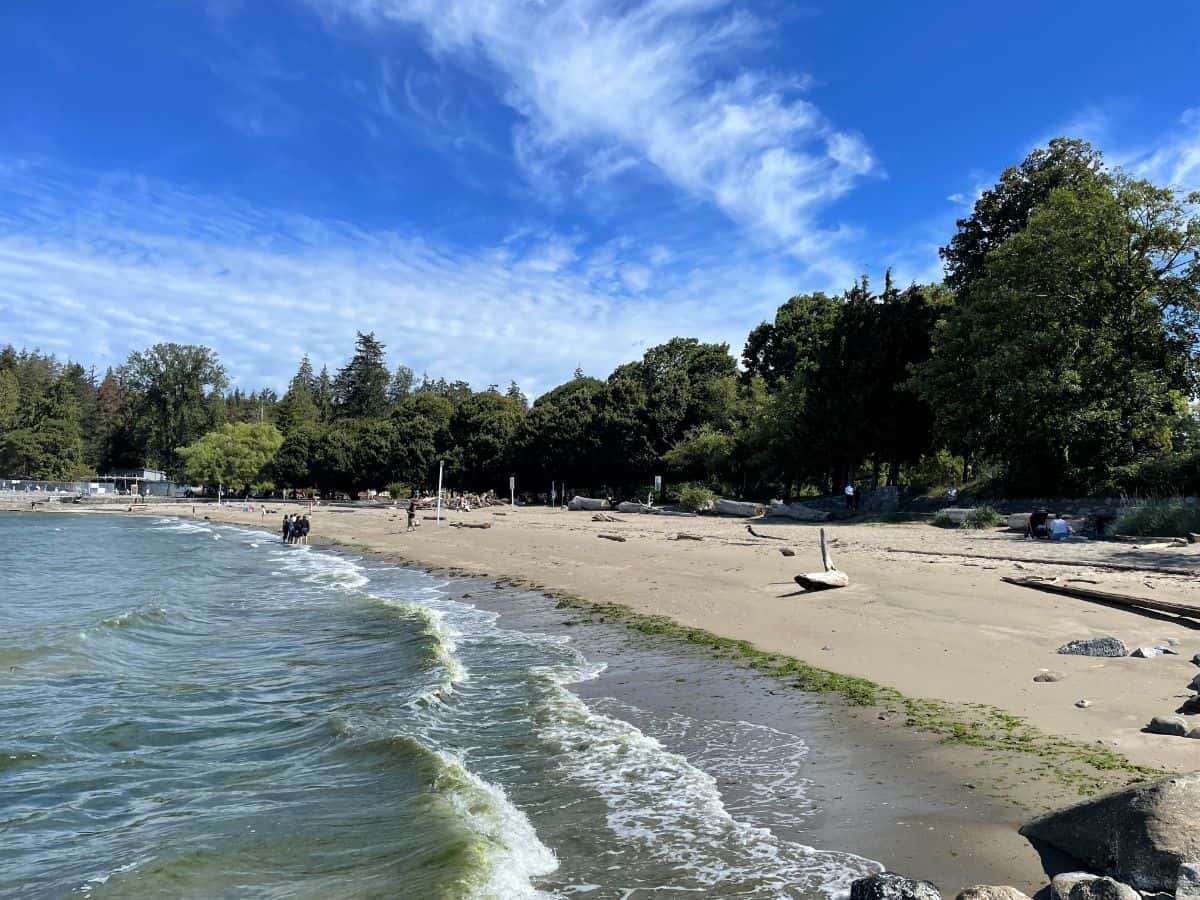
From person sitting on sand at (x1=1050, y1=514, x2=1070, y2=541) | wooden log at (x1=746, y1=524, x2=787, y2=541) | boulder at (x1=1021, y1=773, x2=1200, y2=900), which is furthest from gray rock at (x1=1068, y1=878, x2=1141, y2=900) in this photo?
wooden log at (x1=746, y1=524, x2=787, y2=541)

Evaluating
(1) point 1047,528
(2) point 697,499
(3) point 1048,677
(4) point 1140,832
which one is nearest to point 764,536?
(1) point 1047,528

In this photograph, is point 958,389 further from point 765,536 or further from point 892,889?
point 892,889

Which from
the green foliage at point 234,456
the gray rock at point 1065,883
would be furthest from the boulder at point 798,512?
the green foliage at point 234,456

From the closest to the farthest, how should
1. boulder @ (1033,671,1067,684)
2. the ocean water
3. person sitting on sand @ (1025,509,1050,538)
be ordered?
the ocean water < boulder @ (1033,671,1067,684) < person sitting on sand @ (1025,509,1050,538)

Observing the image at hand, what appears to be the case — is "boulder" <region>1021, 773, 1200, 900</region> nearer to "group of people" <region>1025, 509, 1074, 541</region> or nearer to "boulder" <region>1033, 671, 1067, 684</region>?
"boulder" <region>1033, 671, 1067, 684</region>

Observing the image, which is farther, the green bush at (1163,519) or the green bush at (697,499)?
the green bush at (697,499)

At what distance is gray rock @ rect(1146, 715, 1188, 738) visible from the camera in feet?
19.3

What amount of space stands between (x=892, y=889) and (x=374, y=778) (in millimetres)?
4784

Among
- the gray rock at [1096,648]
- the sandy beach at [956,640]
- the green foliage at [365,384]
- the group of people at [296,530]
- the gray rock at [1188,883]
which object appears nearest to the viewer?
the gray rock at [1188,883]

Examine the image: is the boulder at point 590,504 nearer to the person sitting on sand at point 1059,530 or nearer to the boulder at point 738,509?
the boulder at point 738,509

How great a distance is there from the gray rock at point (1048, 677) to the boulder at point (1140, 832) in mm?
3783

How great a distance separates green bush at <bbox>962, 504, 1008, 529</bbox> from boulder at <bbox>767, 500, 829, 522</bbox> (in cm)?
652

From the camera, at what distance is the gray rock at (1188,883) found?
3.56 m

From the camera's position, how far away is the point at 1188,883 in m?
3.61
